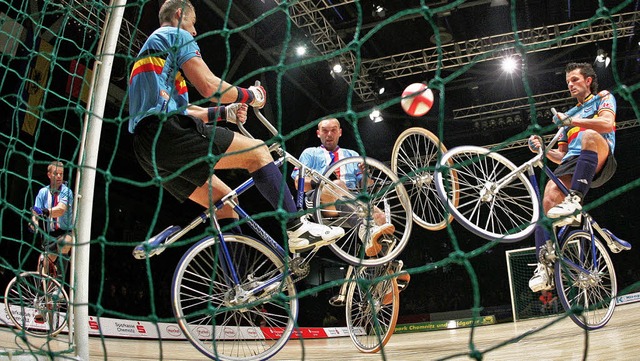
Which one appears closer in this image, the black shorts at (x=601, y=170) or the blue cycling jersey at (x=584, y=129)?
the blue cycling jersey at (x=584, y=129)

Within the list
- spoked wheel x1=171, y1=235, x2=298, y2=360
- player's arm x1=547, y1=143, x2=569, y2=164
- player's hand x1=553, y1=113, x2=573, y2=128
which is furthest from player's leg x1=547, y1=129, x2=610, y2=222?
spoked wheel x1=171, y1=235, x2=298, y2=360

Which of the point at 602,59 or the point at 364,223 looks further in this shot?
the point at 602,59

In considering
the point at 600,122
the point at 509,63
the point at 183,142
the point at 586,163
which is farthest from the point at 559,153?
the point at 509,63

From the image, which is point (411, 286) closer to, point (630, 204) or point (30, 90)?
point (630, 204)

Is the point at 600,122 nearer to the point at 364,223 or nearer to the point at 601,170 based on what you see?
the point at 601,170

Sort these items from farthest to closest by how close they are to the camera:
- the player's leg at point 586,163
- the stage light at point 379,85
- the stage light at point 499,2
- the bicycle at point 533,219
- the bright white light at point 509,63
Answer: the stage light at point 379,85 → the bright white light at point 509,63 → the stage light at point 499,2 → the player's leg at point 586,163 → the bicycle at point 533,219

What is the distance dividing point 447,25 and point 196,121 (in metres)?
7.52

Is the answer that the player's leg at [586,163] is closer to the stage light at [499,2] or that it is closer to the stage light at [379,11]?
the stage light at [379,11]

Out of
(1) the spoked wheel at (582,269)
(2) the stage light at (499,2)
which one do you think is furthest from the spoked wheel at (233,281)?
(2) the stage light at (499,2)

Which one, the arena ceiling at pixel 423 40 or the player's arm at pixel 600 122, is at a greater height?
the arena ceiling at pixel 423 40

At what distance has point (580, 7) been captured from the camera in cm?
917

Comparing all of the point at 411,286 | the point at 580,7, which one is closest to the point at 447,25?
the point at 580,7

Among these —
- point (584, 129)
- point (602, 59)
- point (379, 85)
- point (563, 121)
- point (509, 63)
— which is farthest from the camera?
point (379, 85)

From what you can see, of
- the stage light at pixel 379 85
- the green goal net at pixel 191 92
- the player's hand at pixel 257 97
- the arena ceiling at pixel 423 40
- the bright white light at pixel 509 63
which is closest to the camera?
the player's hand at pixel 257 97
